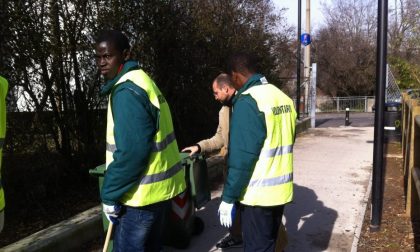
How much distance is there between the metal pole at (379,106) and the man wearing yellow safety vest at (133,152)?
3.02 meters

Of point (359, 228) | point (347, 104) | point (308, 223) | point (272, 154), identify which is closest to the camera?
point (272, 154)

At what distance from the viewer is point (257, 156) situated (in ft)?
9.74

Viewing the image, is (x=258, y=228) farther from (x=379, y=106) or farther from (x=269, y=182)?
(x=379, y=106)

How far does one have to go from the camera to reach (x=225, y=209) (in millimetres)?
3088

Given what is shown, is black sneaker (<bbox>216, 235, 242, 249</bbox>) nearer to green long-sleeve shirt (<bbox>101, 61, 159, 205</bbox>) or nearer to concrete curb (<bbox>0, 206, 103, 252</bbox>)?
concrete curb (<bbox>0, 206, 103, 252</bbox>)

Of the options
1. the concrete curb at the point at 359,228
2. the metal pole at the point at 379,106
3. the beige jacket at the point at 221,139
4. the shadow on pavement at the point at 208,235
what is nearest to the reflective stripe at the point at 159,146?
the beige jacket at the point at 221,139

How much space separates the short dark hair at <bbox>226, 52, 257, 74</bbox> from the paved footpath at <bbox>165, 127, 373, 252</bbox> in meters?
2.17

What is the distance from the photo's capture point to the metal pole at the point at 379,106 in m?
4.98

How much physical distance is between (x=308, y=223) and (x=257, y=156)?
2830 millimetres

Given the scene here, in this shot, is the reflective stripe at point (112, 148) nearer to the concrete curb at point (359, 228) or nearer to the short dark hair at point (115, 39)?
the short dark hair at point (115, 39)

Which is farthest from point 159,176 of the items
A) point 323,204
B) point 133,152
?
point 323,204

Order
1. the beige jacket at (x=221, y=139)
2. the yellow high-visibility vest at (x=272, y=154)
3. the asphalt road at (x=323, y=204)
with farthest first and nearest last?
the asphalt road at (x=323, y=204), the beige jacket at (x=221, y=139), the yellow high-visibility vest at (x=272, y=154)

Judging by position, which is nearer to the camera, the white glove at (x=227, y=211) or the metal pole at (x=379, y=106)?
the white glove at (x=227, y=211)

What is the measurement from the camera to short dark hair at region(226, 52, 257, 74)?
3236mm
